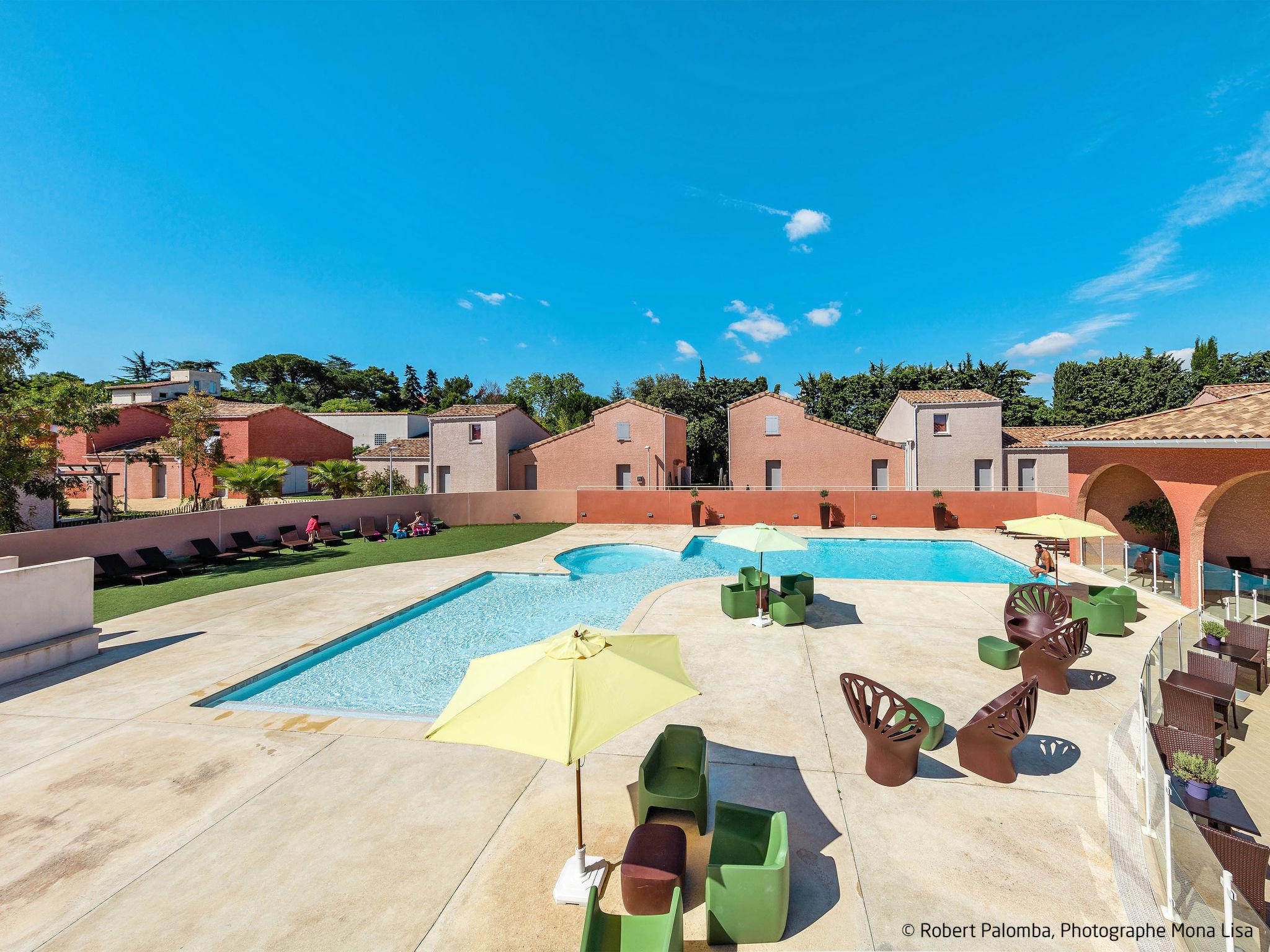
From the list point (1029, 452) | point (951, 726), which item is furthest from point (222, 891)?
point (1029, 452)

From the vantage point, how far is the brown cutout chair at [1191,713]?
577cm

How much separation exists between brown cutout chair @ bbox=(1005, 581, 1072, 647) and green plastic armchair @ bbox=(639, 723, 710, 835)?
251 inches

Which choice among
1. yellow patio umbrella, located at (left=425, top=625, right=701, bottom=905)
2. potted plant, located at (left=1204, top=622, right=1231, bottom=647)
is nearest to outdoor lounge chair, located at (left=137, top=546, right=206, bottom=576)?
yellow patio umbrella, located at (left=425, top=625, right=701, bottom=905)

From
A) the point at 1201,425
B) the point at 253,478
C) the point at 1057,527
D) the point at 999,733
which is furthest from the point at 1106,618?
the point at 253,478

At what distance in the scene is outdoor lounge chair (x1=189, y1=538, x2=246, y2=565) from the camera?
16109 millimetres

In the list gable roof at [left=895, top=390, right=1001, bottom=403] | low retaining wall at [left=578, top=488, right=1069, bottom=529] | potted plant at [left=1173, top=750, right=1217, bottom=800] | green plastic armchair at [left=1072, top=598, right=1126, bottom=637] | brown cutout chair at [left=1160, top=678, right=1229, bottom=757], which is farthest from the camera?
gable roof at [left=895, top=390, right=1001, bottom=403]

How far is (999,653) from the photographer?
25.8ft

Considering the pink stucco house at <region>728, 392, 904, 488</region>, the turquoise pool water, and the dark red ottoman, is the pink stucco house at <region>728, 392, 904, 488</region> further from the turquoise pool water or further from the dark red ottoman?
the dark red ottoman

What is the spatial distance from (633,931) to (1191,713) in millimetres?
7108

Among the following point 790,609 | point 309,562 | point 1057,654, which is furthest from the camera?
point 309,562

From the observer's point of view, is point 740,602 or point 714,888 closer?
point 714,888

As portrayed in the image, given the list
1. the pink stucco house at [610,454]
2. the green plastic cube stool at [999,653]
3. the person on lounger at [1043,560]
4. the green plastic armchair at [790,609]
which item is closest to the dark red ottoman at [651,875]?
the green plastic cube stool at [999,653]

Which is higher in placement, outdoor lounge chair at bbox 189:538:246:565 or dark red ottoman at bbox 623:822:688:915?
outdoor lounge chair at bbox 189:538:246:565

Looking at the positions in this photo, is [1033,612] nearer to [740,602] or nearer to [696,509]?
[740,602]
